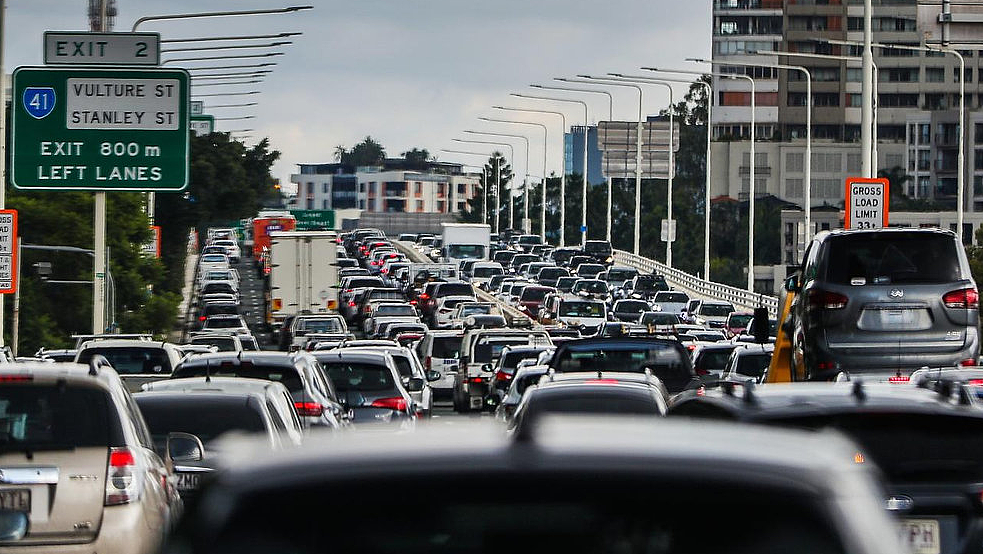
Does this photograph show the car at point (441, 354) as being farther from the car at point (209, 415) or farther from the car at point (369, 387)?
the car at point (209, 415)

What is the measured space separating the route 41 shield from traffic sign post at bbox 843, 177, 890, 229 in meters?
12.3

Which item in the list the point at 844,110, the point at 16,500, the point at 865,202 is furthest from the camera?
the point at 844,110

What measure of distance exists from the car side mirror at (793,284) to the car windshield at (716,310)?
45168 mm

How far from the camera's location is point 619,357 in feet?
82.2

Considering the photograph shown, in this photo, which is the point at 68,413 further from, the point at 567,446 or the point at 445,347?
the point at 445,347

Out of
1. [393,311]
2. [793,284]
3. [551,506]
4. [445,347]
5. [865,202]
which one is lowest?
[393,311]

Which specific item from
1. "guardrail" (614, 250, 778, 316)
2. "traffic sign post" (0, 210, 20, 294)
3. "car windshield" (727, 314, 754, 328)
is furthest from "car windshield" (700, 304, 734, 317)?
"traffic sign post" (0, 210, 20, 294)

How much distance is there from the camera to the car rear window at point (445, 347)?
4372 centimetres

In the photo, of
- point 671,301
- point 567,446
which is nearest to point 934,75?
point 671,301

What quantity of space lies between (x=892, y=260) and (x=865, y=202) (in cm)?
1231

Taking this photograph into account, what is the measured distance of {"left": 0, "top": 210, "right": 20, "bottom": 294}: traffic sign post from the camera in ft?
110

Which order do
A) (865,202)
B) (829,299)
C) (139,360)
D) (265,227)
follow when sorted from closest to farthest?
(829,299), (139,360), (865,202), (265,227)

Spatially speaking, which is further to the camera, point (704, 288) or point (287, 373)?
point (704, 288)

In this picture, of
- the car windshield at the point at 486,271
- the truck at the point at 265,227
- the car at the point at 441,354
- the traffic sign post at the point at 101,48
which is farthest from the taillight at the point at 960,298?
the truck at the point at 265,227
